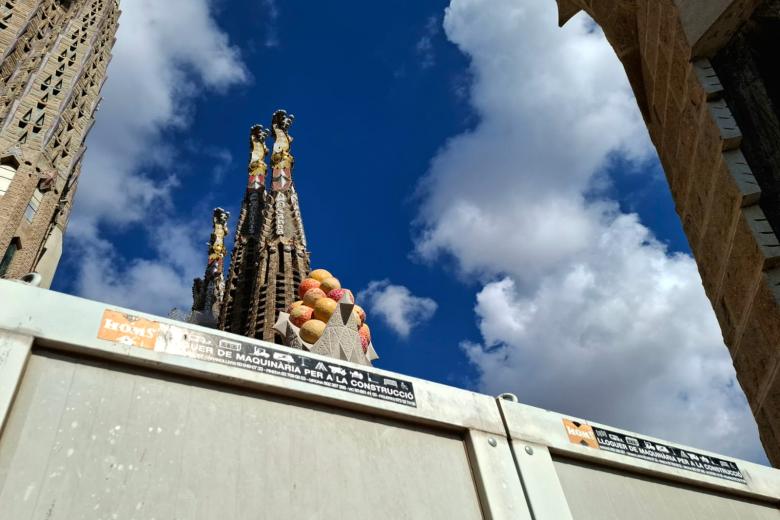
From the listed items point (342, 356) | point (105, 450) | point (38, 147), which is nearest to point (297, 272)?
point (38, 147)

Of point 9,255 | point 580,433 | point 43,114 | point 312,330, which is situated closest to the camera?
point 580,433

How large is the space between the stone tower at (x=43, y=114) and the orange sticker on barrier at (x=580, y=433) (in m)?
11.7

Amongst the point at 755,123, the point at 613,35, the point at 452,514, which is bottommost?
the point at 452,514

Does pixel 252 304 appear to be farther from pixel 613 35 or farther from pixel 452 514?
pixel 452 514

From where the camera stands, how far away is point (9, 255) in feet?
41.5

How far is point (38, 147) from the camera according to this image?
14.3 metres

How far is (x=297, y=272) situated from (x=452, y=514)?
37.8m

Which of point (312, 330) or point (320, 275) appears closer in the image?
point (312, 330)

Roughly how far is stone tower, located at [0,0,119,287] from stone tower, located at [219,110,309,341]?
1909 centimetres

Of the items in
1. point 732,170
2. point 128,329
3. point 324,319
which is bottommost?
point 128,329

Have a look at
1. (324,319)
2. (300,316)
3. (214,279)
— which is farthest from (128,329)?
(214,279)

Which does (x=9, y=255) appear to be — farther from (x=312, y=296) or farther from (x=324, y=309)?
(x=324, y=309)

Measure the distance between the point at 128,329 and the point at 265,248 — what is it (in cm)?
4008

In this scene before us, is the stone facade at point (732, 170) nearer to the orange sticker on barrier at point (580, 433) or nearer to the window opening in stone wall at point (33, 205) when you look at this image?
the orange sticker on barrier at point (580, 433)
